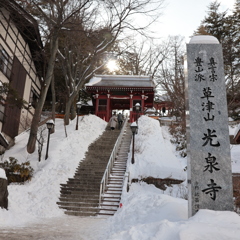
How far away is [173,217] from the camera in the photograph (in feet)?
19.4

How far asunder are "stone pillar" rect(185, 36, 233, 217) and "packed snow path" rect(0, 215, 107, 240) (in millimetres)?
2831

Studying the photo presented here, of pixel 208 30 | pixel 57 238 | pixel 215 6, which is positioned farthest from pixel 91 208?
pixel 215 6

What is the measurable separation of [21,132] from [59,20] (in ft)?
31.0

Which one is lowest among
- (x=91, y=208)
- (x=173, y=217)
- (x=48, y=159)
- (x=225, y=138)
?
(x=91, y=208)

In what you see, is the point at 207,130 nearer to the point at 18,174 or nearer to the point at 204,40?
the point at 204,40

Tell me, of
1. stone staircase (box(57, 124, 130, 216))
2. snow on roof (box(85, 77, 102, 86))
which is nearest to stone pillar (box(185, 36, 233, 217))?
stone staircase (box(57, 124, 130, 216))

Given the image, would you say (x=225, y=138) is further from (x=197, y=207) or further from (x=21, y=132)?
(x=21, y=132)

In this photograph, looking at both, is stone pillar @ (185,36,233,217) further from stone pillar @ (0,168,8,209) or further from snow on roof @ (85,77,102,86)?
snow on roof @ (85,77,102,86)

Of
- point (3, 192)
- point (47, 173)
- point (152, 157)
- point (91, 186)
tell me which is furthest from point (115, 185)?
point (3, 192)

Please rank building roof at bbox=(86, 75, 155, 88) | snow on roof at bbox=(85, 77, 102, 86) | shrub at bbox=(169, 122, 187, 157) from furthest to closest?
snow on roof at bbox=(85, 77, 102, 86) < building roof at bbox=(86, 75, 155, 88) < shrub at bbox=(169, 122, 187, 157)

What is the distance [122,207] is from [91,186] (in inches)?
100

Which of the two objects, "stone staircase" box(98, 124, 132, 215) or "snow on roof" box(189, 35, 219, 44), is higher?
"snow on roof" box(189, 35, 219, 44)

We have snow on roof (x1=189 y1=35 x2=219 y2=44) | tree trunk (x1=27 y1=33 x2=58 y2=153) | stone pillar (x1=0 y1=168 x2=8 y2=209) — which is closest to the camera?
snow on roof (x1=189 y1=35 x2=219 y2=44)

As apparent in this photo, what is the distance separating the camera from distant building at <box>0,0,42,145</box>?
14773 millimetres
